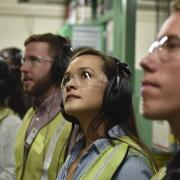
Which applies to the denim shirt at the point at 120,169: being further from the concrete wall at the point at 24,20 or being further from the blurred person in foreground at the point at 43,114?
the concrete wall at the point at 24,20

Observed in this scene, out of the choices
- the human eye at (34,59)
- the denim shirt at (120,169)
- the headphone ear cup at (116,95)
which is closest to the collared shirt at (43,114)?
the human eye at (34,59)

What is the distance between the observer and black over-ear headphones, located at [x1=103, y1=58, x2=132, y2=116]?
4.83 ft

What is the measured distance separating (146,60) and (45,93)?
131 cm

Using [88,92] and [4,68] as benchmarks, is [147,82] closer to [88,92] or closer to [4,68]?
[88,92]

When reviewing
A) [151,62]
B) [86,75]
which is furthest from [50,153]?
[151,62]

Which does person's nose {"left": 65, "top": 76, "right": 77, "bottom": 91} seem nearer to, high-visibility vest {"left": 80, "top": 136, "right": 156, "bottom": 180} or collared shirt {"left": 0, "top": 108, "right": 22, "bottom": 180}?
high-visibility vest {"left": 80, "top": 136, "right": 156, "bottom": 180}

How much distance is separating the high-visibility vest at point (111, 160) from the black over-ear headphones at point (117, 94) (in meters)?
0.12

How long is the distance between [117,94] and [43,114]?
0.76 metres

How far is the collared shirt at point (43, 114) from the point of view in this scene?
2055 millimetres

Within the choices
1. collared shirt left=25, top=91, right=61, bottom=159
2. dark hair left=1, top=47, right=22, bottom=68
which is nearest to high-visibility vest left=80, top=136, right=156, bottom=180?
collared shirt left=25, top=91, right=61, bottom=159

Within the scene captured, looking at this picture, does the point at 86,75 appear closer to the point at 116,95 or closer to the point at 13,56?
the point at 116,95

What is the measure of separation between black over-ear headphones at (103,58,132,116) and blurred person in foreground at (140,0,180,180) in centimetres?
53

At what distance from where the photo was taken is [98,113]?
4.96 feet

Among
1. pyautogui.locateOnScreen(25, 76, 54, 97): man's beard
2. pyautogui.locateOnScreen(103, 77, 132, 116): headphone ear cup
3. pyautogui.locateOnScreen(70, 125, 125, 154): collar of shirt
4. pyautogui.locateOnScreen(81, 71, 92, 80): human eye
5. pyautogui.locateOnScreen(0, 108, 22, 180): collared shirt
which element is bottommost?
pyautogui.locateOnScreen(0, 108, 22, 180): collared shirt
